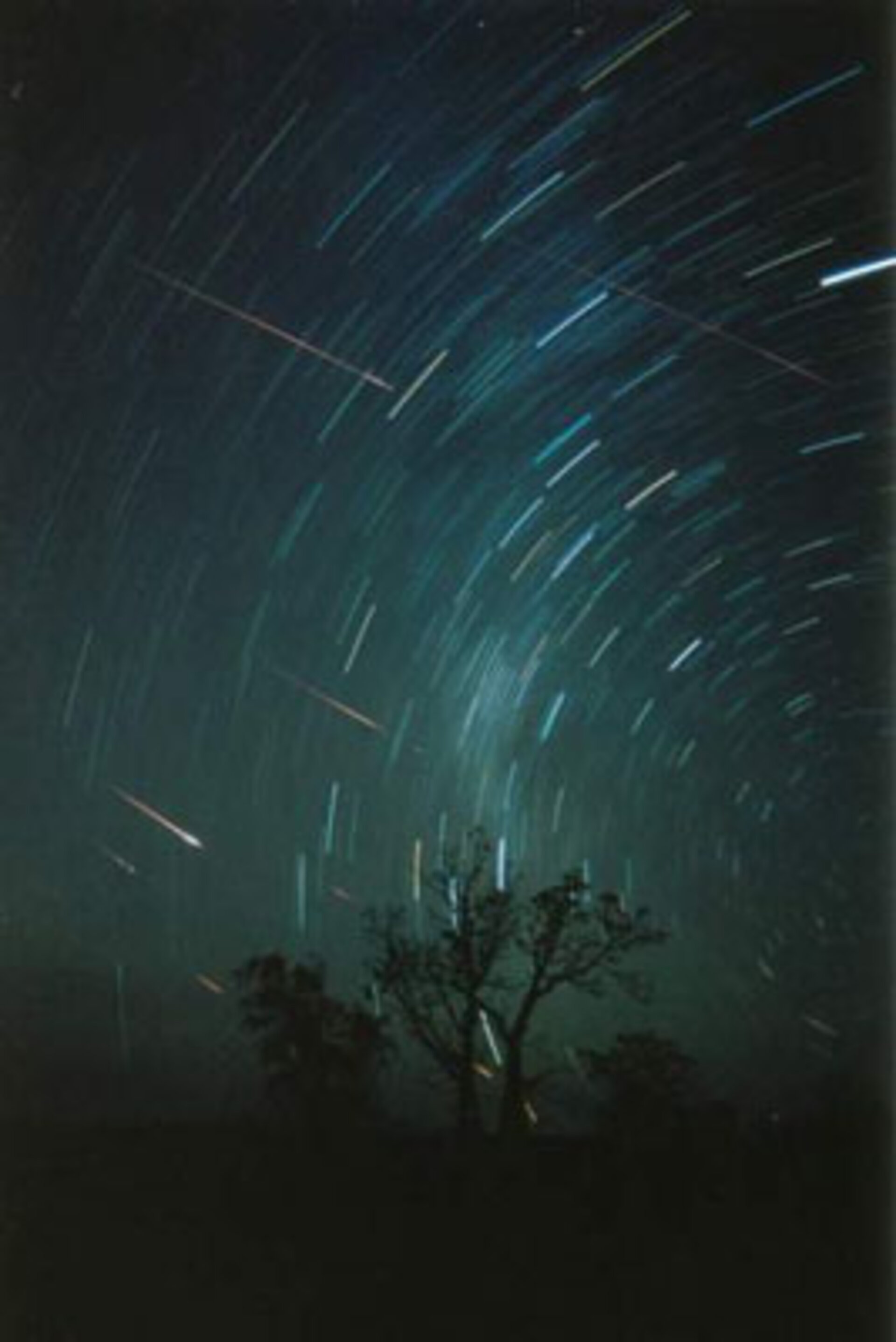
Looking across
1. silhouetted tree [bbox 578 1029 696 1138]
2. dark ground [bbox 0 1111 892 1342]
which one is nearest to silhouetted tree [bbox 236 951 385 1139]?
dark ground [bbox 0 1111 892 1342]

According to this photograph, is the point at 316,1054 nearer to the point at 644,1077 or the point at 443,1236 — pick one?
the point at 443,1236

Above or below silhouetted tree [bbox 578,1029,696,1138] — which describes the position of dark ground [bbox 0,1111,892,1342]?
below

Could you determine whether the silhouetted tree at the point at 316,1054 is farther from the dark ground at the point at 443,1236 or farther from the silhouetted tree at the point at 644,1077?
the silhouetted tree at the point at 644,1077

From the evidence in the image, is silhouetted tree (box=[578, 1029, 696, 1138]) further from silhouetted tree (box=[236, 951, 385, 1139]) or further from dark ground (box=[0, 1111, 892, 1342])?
silhouetted tree (box=[236, 951, 385, 1139])

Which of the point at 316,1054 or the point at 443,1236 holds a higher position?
the point at 316,1054

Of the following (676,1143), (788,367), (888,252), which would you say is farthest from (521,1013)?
(888,252)

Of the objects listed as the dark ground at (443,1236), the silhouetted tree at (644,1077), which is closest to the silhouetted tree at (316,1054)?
the dark ground at (443,1236)
